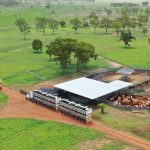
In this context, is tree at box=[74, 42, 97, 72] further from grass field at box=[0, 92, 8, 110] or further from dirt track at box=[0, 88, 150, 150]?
grass field at box=[0, 92, 8, 110]

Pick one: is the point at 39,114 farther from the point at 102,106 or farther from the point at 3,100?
the point at 102,106

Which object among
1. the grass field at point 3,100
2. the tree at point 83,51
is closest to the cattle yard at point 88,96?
the grass field at point 3,100

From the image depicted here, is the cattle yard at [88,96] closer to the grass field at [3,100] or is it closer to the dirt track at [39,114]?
the dirt track at [39,114]

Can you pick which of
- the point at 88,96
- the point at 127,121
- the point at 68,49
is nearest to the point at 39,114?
the point at 88,96

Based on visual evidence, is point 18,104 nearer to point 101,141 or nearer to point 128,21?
point 101,141

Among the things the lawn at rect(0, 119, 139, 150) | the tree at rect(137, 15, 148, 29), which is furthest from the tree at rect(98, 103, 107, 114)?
the tree at rect(137, 15, 148, 29)

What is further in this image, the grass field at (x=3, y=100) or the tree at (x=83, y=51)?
the tree at (x=83, y=51)

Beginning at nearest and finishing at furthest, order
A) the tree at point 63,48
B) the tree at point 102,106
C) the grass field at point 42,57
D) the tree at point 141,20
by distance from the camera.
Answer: the tree at point 102,106 → the tree at point 63,48 → the grass field at point 42,57 → the tree at point 141,20

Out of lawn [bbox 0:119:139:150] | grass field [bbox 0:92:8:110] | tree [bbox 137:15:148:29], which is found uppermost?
tree [bbox 137:15:148:29]
